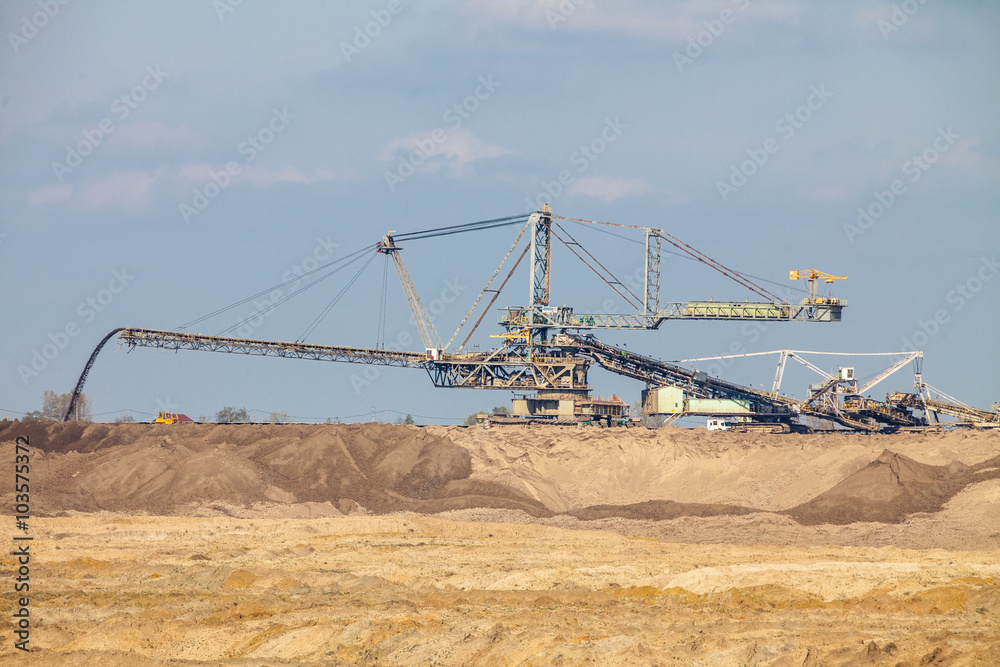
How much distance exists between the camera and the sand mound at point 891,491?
163ft

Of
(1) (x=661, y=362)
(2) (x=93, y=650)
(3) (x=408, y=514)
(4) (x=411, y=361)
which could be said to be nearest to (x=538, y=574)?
(2) (x=93, y=650)

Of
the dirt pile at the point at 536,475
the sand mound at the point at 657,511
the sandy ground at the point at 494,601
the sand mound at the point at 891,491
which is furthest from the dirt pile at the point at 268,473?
the sand mound at the point at 891,491

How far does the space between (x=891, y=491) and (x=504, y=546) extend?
20759 millimetres

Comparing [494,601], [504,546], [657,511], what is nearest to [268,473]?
Result: [504,546]

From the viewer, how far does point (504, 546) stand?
1698 inches

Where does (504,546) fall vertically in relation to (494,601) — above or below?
above

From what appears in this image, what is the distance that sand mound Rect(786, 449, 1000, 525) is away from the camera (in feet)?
163

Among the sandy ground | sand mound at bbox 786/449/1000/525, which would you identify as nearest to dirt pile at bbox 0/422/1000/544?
sand mound at bbox 786/449/1000/525

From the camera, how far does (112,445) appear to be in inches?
2633

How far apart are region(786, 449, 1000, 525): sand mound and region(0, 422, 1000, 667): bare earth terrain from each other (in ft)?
0.39

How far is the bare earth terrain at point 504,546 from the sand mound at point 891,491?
120 millimetres

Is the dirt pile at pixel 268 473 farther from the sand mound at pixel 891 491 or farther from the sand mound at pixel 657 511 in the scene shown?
the sand mound at pixel 891 491

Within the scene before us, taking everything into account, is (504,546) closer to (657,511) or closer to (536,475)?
(657,511)

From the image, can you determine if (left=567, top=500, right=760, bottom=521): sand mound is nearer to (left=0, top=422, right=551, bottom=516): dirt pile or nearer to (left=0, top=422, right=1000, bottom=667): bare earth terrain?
(left=0, top=422, right=1000, bottom=667): bare earth terrain
